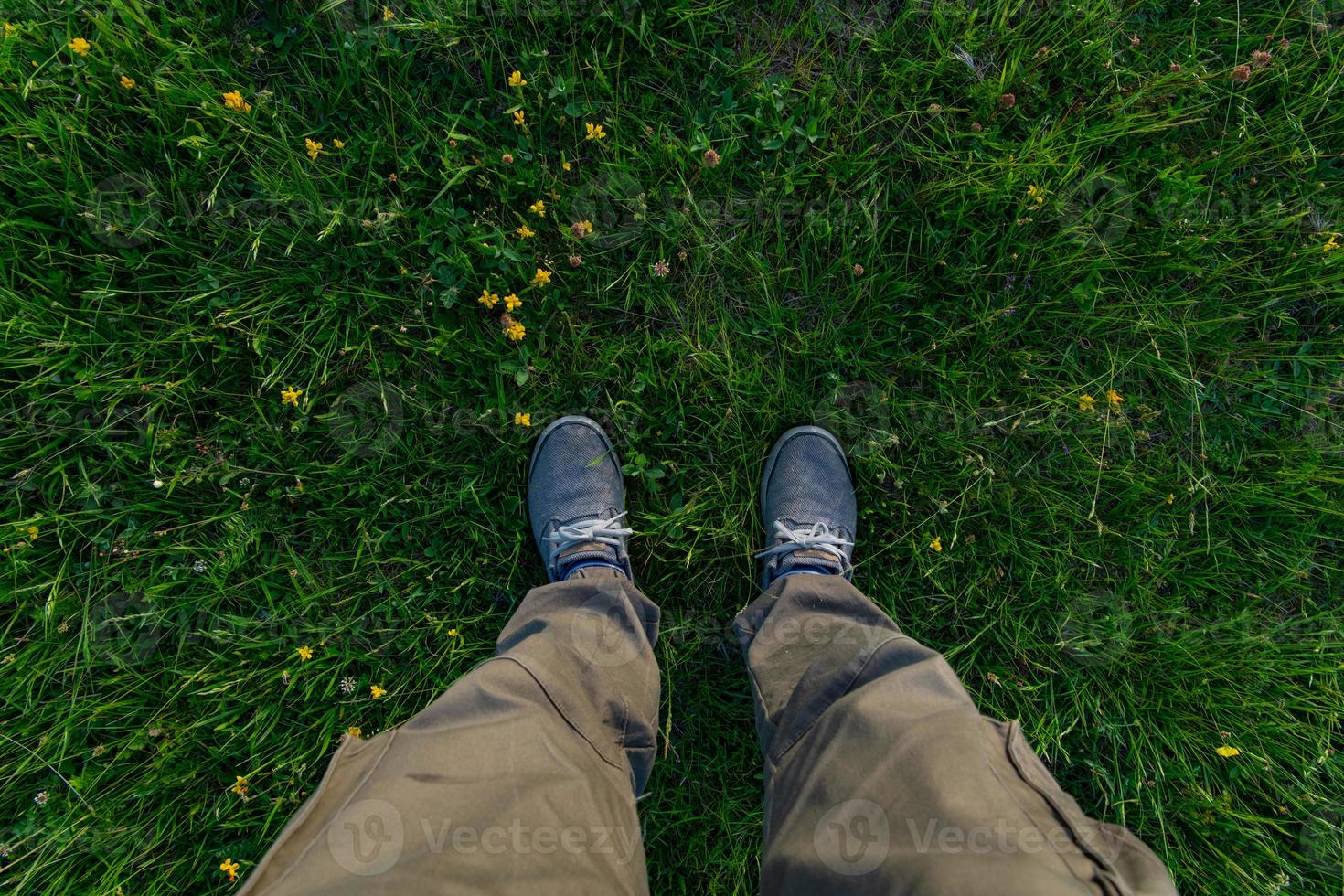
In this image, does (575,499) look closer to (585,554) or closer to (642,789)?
(585,554)

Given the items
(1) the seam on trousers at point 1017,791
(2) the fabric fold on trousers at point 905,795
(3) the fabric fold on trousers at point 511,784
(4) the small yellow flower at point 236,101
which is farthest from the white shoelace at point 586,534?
(4) the small yellow flower at point 236,101

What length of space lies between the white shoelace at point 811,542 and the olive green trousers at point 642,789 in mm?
256

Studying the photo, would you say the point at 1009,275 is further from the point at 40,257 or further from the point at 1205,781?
the point at 40,257

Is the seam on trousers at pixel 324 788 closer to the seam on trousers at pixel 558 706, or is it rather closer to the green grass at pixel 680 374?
the seam on trousers at pixel 558 706

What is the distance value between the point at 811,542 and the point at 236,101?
2210 mm

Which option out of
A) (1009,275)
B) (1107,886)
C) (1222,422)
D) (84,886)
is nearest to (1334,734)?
(1222,422)

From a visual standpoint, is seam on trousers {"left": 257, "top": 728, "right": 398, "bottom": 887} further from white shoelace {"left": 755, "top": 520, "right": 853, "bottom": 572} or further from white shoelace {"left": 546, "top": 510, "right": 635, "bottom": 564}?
white shoelace {"left": 755, "top": 520, "right": 853, "bottom": 572}

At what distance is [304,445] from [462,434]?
1.63 ft

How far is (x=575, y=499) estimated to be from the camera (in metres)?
2.04

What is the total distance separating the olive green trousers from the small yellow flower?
178 centimetres

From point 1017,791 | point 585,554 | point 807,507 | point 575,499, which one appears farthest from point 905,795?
point 575,499

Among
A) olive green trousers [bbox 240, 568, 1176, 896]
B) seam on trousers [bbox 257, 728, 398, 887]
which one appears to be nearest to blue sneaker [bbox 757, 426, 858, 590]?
olive green trousers [bbox 240, 568, 1176, 896]

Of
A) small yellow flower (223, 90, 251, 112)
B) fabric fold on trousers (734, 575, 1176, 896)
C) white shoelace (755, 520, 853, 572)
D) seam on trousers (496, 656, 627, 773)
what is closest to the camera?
fabric fold on trousers (734, 575, 1176, 896)

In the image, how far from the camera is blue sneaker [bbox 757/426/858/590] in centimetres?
203
